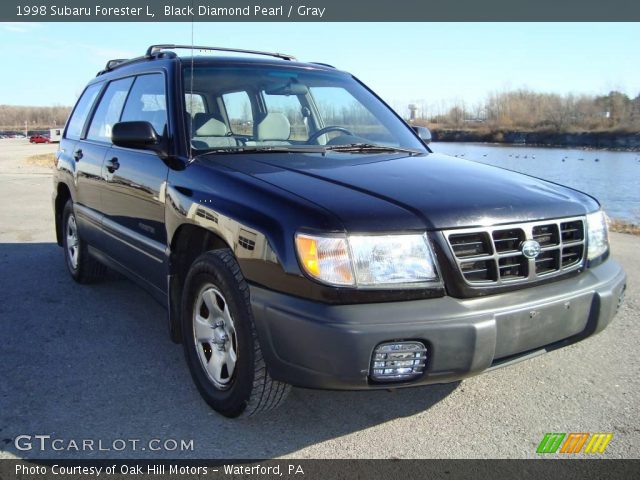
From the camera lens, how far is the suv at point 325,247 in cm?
234

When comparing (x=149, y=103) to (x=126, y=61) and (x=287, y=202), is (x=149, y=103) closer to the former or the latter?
(x=126, y=61)

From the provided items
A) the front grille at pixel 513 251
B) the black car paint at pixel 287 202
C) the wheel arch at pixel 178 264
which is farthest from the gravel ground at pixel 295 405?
the front grille at pixel 513 251

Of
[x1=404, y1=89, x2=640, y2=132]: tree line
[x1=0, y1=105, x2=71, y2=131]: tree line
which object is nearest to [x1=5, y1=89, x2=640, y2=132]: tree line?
[x1=404, y1=89, x2=640, y2=132]: tree line

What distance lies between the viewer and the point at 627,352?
377 centimetres

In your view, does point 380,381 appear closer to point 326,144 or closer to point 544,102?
point 326,144

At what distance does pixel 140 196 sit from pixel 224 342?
1289 millimetres

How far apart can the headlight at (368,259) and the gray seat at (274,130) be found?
1369 millimetres

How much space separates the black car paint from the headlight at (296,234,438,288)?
4cm

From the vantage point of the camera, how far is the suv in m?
2.34

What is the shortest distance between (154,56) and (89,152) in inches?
42.7

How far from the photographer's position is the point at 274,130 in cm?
371

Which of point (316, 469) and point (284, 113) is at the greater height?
point (284, 113)

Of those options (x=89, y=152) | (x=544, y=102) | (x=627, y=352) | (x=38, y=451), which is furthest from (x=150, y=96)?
(x=544, y=102)

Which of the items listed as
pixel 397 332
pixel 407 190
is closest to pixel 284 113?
pixel 407 190
